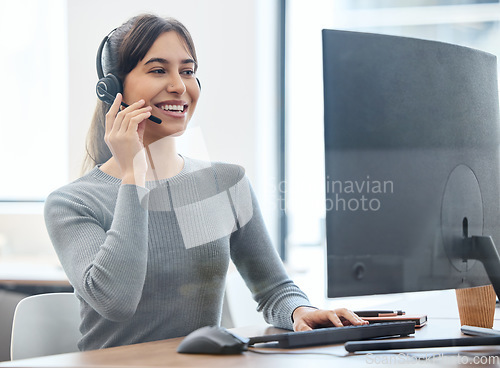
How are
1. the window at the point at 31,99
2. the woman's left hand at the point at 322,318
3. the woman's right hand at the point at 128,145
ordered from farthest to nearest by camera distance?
the window at the point at 31,99, the woman's right hand at the point at 128,145, the woman's left hand at the point at 322,318

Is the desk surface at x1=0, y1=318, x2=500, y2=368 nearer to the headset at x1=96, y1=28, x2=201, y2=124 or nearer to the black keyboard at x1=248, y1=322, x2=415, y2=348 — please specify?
the black keyboard at x1=248, y1=322, x2=415, y2=348

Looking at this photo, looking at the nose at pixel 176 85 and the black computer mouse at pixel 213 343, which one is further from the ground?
the nose at pixel 176 85

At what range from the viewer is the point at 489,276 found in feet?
2.86

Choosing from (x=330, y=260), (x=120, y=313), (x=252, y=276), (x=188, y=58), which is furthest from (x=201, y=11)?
(x=330, y=260)

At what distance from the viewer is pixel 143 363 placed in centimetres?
69

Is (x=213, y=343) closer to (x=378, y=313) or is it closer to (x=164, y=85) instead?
(x=378, y=313)

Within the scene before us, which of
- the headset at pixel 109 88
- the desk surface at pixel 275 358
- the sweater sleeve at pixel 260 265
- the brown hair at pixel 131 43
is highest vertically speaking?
the brown hair at pixel 131 43

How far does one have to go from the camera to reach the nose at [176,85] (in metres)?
1.21

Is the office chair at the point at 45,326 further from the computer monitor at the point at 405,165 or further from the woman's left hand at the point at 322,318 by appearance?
the computer monitor at the point at 405,165

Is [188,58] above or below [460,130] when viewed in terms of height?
above

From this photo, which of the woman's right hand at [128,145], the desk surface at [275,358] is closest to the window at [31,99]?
the woman's right hand at [128,145]

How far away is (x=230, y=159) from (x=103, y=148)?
1077 mm

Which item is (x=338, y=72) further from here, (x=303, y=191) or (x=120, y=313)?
(x=303, y=191)

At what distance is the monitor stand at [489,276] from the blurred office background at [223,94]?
4.33ft
